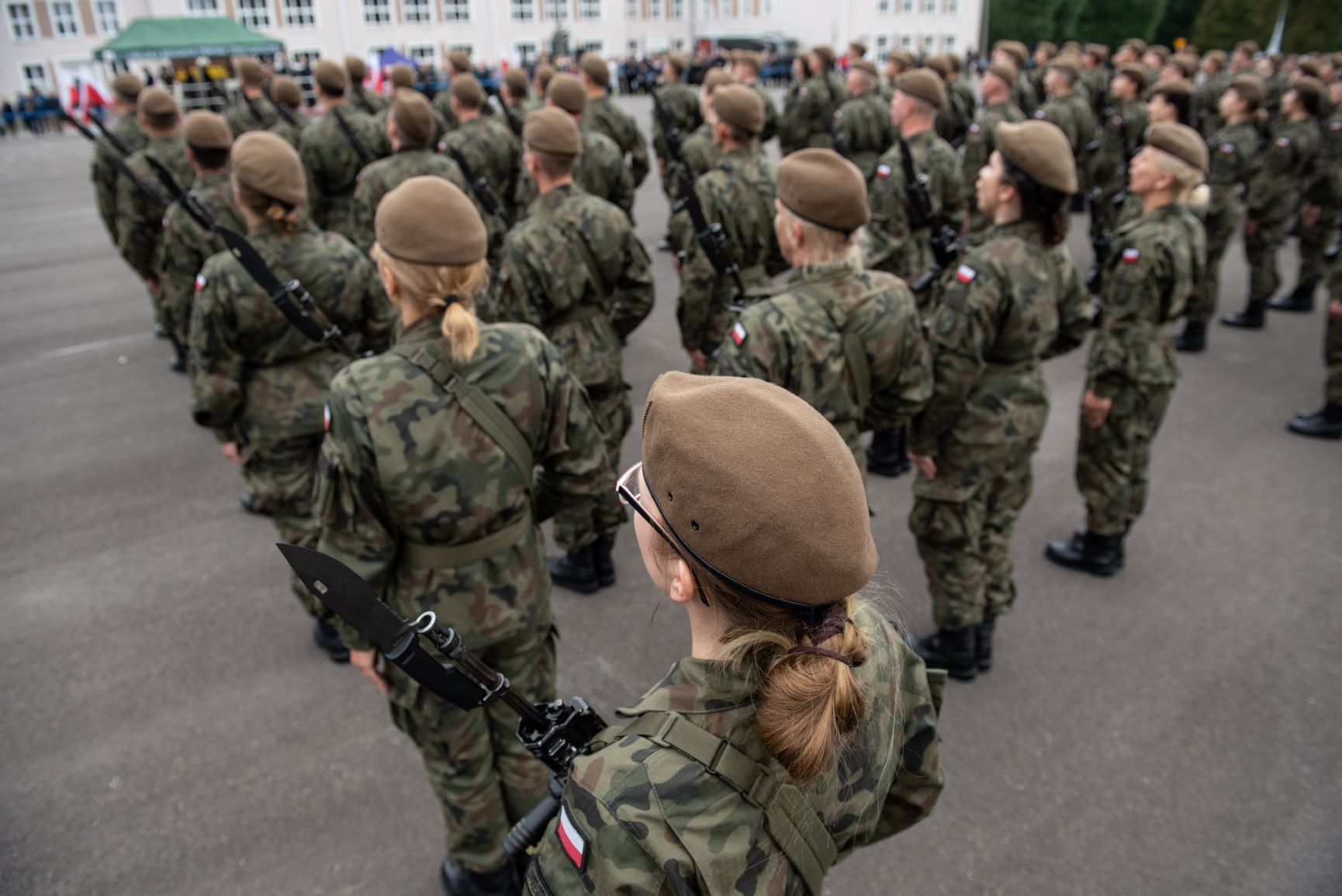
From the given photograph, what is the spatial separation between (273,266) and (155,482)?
2.69 metres

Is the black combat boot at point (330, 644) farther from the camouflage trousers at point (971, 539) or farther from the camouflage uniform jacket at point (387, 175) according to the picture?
the camouflage uniform jacket at point (387, 175)

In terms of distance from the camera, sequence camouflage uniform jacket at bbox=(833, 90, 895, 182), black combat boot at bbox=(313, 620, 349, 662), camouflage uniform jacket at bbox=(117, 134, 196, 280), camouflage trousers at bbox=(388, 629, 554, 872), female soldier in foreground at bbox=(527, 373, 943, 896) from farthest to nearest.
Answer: camouflage uniform jacket at bbox=(833, 90, 895, 182)
camouflage uniform jacket at bbox=(117, 134, 196, 280)
black combat boot at bbox=(313, 620, 349, 662)
camouflage trousers at bbox=(388, 629, 554, 872)
female soldier in foreground at bbox=(527, 373, 943, 896)

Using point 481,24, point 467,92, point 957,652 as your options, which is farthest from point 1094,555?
point 481,24

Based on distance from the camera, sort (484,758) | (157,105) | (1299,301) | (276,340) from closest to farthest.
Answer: (484,758)
(276,340)
(157,105)
(1299,301)

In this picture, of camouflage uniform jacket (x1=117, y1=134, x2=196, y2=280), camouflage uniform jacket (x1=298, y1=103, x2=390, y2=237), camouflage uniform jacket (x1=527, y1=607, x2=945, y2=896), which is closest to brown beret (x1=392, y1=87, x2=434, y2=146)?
camouflage uniform jacket (x1=298, y1=103, x2=390, y2=237)

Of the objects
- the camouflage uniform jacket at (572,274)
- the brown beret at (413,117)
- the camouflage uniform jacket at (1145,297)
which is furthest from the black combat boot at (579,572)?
the brown beret at (413,117)

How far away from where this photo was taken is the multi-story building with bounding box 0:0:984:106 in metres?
32.3

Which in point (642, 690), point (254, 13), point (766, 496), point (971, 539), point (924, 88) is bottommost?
point (642, 690)

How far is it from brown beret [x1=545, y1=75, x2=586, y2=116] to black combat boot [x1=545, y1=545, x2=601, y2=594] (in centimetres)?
426

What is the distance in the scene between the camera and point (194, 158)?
15.9ft

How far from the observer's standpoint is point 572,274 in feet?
13.4

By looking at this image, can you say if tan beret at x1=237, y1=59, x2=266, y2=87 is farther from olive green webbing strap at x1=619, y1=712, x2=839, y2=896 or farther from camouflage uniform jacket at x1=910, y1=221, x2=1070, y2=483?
olive green webbing strap at x1=619, y1=712, x2=839, y2=896

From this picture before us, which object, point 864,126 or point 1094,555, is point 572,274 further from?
point 864,126

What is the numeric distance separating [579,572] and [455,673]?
2.67 metres
